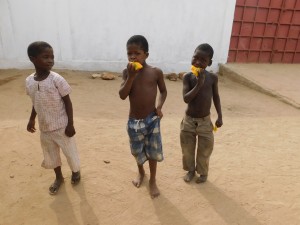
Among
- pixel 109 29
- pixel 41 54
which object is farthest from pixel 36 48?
pixel 109 29

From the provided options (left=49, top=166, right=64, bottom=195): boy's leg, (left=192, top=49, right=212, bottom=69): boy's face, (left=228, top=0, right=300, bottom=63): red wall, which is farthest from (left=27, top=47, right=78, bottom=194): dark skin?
(left=228, top=0, right=300, bottom=63): red wall

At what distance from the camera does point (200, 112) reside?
7.84ft

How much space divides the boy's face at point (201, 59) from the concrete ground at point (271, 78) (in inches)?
140

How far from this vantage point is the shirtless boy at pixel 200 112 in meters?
2.21

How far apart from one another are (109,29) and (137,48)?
16.7 ft

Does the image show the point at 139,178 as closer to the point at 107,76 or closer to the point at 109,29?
the point at 107,76

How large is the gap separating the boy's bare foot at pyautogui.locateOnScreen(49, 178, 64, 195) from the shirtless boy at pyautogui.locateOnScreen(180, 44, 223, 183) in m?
1.23

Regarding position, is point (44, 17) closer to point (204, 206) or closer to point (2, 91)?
point (2, 91)

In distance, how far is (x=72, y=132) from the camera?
2.28 metres

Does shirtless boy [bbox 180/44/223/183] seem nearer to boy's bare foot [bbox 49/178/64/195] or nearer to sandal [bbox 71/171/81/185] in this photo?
sandal [bbox 71/171/81/185]

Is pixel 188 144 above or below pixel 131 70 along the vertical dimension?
below

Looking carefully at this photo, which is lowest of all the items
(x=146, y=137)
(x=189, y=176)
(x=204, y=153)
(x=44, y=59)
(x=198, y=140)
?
(x=189, y=176)

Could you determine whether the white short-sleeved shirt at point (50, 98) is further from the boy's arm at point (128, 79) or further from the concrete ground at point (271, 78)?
the concrete ground at point (271, 78)

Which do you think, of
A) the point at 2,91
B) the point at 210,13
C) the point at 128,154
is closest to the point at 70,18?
the point at 2,91
